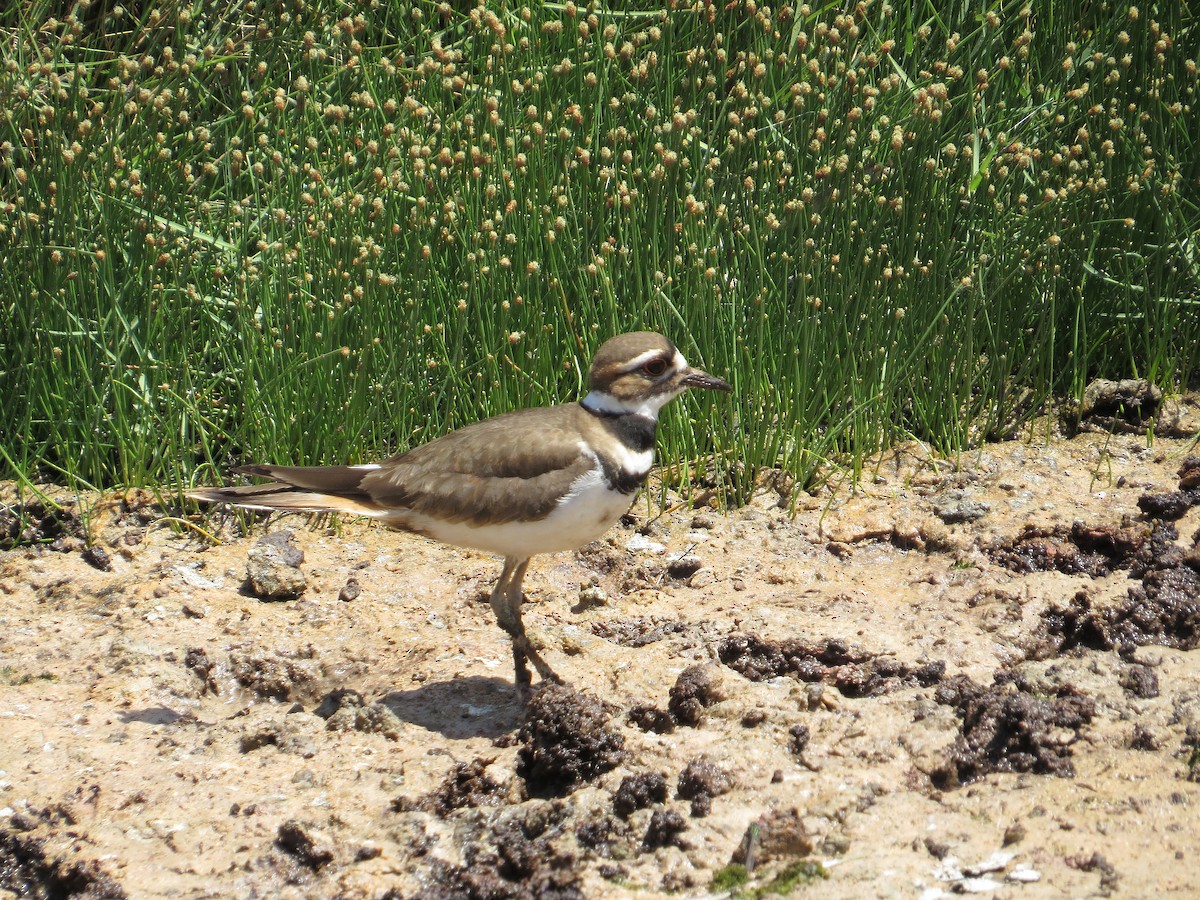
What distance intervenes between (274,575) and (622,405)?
1.57 m

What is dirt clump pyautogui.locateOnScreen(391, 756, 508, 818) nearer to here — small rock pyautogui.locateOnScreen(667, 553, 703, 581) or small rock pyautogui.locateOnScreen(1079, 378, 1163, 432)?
small rock pyautogui.locateOnScreen(667, 553, 703, 581)

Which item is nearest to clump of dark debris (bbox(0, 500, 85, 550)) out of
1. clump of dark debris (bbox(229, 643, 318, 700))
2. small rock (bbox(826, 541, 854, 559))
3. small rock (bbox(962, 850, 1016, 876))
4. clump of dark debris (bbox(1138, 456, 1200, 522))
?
clump of dark debris (bbox(229, 643, 318, 700))

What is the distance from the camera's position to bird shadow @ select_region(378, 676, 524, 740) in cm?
445

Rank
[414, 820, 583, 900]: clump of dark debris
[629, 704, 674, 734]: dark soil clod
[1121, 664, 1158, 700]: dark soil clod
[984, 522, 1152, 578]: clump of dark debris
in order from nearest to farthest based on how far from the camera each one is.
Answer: [414, 820, 583, 900]: clump of dark debris → [1121, 664, 1158, 700]: dark soil clod → [629, 704, 674, 734]: dark soil clod → [984, 522, 1152, 578]: clump of dark debris

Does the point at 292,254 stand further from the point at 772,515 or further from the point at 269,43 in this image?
the point at 772,515

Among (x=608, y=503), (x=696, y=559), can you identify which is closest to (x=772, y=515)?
(x=696, y=559)

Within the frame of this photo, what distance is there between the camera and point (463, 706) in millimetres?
4598

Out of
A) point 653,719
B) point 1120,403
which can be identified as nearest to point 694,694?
point 653,719

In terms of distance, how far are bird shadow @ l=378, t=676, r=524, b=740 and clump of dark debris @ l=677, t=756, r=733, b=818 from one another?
2.51 feet

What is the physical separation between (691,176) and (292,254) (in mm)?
1814

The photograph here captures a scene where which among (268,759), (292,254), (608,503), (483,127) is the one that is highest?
(483,127)

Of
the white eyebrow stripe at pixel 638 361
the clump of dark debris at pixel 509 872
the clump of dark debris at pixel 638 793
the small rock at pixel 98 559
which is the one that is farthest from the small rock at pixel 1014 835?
the small rock at pixel 98 559

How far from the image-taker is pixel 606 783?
399 centimetres

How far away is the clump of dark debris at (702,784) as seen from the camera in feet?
12.5
